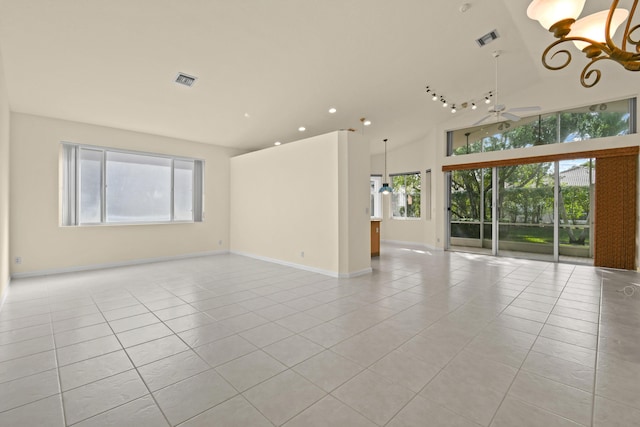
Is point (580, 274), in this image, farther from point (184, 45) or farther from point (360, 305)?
point (184, 45)

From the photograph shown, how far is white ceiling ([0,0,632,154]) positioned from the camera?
11.0 feet

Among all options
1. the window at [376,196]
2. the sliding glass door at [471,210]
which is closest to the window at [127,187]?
the window at [376,196]

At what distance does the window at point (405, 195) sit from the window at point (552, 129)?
1798 mm

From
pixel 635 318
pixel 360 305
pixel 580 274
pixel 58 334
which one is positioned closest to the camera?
pixel 58 334

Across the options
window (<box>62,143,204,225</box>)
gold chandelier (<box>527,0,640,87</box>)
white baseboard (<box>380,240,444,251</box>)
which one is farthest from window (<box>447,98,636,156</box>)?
window (<box>62,143,204,225</box>)

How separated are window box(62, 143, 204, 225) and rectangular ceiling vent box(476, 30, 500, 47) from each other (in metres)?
6.29

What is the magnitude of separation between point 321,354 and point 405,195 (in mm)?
8110

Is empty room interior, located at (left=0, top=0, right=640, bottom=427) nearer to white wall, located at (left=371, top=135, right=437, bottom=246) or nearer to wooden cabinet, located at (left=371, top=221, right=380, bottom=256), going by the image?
white wall, located at (left=371, top=135, right=437, bottom=246)

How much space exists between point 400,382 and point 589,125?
23.2 ft

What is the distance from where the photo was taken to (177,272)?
5418mm

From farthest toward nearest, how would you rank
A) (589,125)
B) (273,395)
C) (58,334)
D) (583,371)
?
(589,125)
(58,334)
(583,371)
(273,395)

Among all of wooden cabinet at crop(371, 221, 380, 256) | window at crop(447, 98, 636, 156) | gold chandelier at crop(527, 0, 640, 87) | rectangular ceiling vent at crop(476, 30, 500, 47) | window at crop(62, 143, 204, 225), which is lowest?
wooden cabinet at crop(371, 221, 380, 256)

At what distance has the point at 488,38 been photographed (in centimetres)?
460

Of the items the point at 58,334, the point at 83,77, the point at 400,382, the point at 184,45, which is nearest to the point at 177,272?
the point at 58,334
